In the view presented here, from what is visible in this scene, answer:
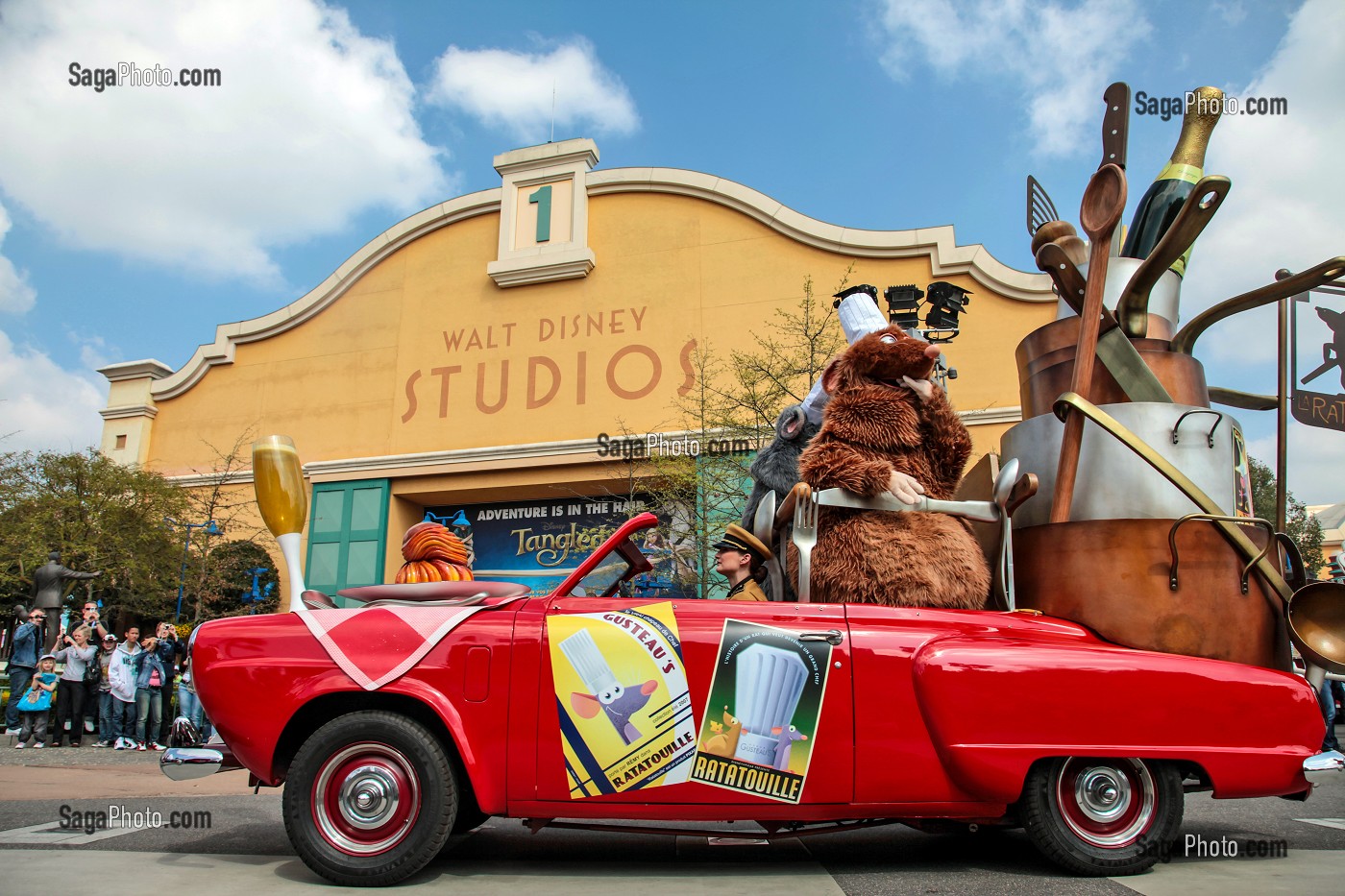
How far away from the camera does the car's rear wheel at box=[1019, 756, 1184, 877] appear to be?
3.20 metres

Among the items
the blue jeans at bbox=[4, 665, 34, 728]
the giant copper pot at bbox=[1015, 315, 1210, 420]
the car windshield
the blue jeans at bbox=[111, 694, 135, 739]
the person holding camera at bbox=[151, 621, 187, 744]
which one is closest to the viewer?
the car windshield

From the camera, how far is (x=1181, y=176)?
4.23 m

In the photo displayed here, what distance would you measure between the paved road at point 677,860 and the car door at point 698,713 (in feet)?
1.12

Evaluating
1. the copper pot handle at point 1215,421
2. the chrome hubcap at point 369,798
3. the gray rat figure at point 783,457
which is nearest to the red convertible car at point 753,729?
the chrome hubcap at point 369,798

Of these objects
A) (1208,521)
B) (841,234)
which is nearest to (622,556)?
(1208,521)

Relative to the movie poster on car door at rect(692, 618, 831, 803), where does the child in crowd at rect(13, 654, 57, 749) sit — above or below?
below

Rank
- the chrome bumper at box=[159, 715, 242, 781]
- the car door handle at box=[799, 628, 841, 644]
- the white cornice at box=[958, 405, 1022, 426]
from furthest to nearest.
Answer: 1. the white cornice at box=[958, 405, 1022, 426]
2. the chrome bumper at box=[159, 715, 242, 781]
3. the car door handle at box=[799, 628, 841, 644]

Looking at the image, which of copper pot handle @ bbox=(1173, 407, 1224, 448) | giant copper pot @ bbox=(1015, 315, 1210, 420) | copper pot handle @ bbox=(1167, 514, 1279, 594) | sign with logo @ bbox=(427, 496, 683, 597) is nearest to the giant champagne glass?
giant copper pot @ bbox=(1015, 315, 1210, 420)

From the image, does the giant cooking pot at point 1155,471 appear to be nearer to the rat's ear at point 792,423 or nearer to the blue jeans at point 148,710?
the rat's ear at point 792,423

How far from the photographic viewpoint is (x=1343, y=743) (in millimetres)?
10055

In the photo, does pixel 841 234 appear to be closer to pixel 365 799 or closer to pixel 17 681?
pixel 17 681

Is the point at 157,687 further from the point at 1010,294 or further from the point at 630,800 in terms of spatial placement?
the point at 1010,294

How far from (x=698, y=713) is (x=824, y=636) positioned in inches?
20.6
